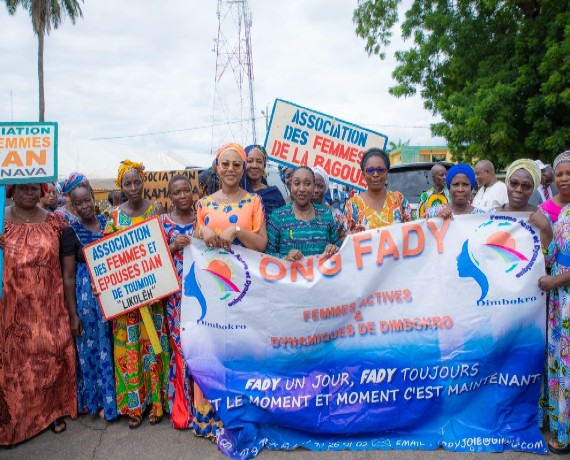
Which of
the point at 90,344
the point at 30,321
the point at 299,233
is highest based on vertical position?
the point at 299,233

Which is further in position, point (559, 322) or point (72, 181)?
point (72, 181)

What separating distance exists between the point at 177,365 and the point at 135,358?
0.35m

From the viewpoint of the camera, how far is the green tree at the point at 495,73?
10062 millimetres

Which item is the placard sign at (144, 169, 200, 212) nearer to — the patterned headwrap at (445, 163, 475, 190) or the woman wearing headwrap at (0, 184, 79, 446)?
the woman wearing headwrap at (0, 184, 79, 446)

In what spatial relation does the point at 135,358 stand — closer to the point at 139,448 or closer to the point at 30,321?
the point at 139,448

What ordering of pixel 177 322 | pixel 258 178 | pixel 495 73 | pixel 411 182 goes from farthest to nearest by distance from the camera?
pixel 495 73 < pixel 411 182 < pixel 258 178 < pixel 177 322

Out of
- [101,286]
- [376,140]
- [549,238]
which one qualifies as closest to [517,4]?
[376,140]

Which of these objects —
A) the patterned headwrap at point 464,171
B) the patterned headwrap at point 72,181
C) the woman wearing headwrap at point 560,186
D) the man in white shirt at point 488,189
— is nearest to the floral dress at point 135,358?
the patterned headwrap at point 72,181

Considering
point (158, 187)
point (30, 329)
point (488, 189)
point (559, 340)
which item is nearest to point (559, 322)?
point (559, 340)

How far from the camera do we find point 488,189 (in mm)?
5660

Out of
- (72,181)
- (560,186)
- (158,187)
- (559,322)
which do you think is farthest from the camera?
(158,187)

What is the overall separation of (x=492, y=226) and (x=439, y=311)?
0.75 meters

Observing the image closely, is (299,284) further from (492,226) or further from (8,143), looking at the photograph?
(8,143)

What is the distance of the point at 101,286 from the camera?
3.75 meters
